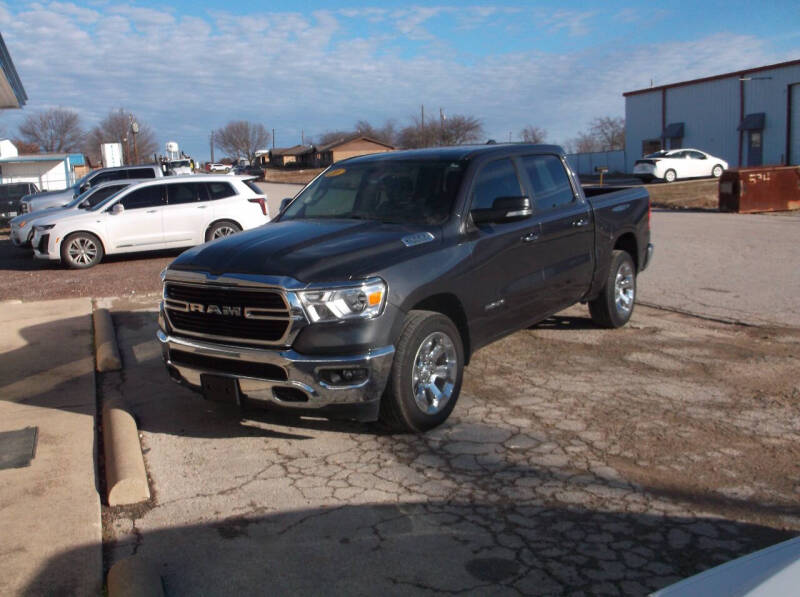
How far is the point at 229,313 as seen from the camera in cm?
512

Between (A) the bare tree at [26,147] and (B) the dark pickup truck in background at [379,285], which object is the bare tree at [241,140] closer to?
(A) the bare tree at [26,147]

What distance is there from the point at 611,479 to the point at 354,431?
183 cm

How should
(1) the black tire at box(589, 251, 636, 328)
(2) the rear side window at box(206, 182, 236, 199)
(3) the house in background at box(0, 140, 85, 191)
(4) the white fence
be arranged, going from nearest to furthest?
(1) the black tire at box(589, 251, 636, 328), (2) the rear side window at box(206, 182, 236, 199), (3) the house in background at box(0, 140, 85, 191), (4) the white fence

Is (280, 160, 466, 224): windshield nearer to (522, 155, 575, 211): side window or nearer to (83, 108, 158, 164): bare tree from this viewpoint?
(522, 155, 575, 211): side window

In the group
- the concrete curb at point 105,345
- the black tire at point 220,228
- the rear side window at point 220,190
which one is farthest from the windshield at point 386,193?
the rear side window at point 220,190

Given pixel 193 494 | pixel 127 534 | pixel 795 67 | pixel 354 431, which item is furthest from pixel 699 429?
pixel 795 67

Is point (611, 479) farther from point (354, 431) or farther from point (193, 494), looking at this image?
point (193, 494)

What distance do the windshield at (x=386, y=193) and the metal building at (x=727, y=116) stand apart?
132 ft

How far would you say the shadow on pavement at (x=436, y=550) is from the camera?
11.7ft

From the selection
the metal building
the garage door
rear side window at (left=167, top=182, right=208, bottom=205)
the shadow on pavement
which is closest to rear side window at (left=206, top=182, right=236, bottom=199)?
rear side window at (left=167, top=182, right=208, bottom=205)

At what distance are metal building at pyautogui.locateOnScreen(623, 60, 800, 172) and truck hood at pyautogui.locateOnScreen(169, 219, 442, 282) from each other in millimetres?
41025

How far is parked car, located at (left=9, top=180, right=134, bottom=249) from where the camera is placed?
16312 mm

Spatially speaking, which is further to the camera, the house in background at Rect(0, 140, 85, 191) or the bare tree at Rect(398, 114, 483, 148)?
the bare tree at Rect(398, 114, 483, 148)

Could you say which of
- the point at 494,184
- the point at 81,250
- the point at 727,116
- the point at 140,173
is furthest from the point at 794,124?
the point at 494,184
